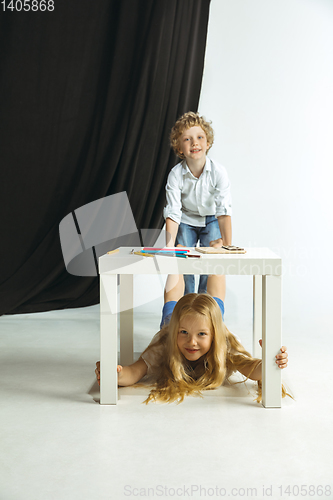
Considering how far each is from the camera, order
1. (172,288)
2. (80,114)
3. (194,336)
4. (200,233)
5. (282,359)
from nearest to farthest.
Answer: (282,359)
(194,336)
(172,288)
(200,233)
(80,114)

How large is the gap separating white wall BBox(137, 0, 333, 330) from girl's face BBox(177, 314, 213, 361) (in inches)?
53.7

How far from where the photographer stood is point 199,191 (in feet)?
6.47

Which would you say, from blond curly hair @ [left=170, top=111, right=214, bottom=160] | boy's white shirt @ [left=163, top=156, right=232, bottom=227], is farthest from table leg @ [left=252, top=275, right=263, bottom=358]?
blond curly hair @ [left=170, top=111, right=214, bottom=160]

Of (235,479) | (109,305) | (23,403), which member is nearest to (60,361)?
(23,403)

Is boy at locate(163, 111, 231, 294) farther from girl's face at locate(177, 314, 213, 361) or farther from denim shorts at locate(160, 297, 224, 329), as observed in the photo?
girl's face at locate(177, 314, 213, 361)

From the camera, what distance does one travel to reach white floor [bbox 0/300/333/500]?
2.90 feet

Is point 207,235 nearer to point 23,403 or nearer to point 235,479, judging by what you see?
point 23,403

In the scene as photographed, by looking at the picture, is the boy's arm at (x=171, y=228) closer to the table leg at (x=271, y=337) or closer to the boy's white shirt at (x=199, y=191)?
the boy's white shirt at (x=199, y=191)

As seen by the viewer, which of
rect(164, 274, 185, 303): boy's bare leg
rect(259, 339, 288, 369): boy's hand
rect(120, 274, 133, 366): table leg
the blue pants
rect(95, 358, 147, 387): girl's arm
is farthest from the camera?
the blue pants

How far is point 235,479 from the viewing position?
2.97 feet

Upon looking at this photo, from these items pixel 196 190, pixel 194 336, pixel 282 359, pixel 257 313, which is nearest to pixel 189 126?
pixel 196 190

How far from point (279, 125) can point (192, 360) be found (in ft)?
5.98

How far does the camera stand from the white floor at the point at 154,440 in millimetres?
884

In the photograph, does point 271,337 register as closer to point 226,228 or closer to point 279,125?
point 226,228
